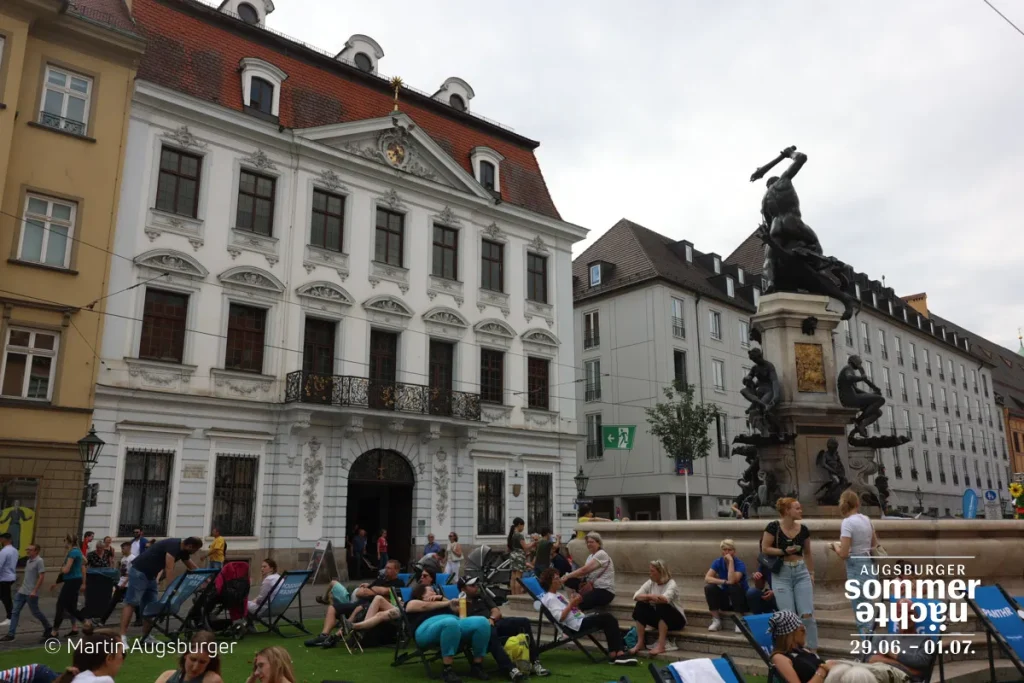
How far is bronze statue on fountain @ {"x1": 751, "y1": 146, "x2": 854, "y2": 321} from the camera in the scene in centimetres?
1348

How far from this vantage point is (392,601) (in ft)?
35.0

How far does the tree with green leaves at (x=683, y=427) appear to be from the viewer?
35.0 metres

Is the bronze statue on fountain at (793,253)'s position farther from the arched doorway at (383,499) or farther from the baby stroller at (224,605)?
the arched doorway at (383,499)

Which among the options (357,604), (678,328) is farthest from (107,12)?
(678,328)

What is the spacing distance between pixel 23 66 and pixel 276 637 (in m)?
16.7

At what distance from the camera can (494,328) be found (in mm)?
29141

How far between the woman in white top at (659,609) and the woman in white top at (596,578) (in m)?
0.56

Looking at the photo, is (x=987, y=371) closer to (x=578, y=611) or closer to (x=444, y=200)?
(x=444, y=200)

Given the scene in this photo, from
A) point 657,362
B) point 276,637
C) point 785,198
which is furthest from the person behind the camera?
point 657,362

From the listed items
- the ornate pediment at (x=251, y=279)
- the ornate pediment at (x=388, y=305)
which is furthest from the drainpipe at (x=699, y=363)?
the ornate pediment at (x=251, y=279)

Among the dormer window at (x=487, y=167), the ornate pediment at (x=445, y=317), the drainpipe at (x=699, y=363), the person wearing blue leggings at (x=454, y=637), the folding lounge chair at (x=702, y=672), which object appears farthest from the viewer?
the drainpipe at (x=699, y=363)

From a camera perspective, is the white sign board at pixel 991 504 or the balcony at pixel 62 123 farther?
the white sign board at pixel 991 504

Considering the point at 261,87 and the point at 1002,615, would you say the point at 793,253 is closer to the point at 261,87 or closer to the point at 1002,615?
the point at 1002,615

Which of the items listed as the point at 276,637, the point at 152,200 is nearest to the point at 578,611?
the point at 276,637
